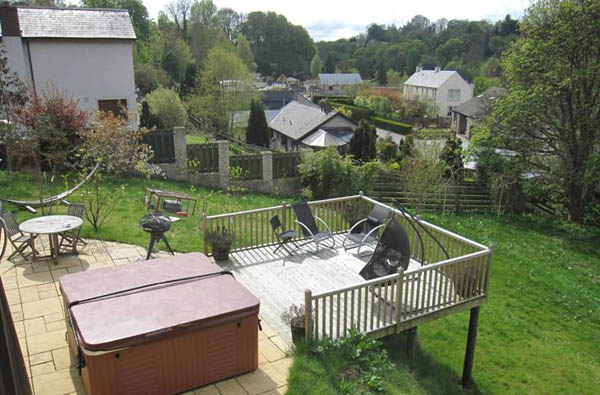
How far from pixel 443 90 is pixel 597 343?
46646 mm

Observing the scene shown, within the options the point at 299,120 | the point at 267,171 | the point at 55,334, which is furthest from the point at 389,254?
the point at 299,120

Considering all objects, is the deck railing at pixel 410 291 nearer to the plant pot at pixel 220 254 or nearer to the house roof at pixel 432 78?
the plant pot at pixel 220 254

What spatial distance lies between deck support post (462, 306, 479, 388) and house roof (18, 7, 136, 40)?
15.1 metres

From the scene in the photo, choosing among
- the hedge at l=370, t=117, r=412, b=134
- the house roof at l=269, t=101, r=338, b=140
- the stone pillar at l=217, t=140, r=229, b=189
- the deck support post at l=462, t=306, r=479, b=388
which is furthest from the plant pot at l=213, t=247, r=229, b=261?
the hedge at l=370, t=117, r=412, b=134

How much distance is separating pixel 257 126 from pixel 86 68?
11977mm

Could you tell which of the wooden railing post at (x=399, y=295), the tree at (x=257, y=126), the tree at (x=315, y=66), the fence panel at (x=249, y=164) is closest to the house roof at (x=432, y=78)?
the tree at (x=315, y=66)

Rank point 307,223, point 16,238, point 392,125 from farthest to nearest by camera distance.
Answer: point 392,125 < point 307,223 < point 16,238

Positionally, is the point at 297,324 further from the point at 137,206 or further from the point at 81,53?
the point at 81,53

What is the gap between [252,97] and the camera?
100ft

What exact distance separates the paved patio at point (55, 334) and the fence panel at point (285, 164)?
8413 millimetres

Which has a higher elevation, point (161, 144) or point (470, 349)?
point (161, 144)

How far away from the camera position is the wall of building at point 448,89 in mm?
51719

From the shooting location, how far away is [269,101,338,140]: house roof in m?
28.2

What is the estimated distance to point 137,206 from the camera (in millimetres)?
11141
